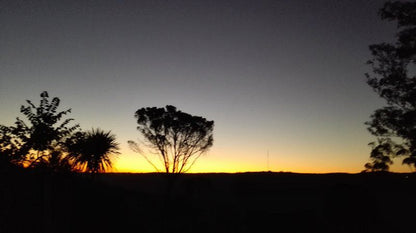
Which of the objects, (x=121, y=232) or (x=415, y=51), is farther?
(x=121, y=232)

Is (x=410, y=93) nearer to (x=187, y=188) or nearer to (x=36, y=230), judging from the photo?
(x=36, y=230)

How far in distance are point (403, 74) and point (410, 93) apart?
1.19 metres

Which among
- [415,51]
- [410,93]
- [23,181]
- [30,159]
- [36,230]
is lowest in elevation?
[36,230]

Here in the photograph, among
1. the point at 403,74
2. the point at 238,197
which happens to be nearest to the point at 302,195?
the point at 238,197

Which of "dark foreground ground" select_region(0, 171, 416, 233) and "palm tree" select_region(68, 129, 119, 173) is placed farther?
"palm tree" select_region(68, 129, 119, 173)

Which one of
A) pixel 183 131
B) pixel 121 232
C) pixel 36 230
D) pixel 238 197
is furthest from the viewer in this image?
pixel 238 197

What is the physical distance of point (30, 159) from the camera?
40.9 ft

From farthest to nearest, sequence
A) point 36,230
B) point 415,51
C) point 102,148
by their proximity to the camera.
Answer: point 102,148
point 415,51
point 36,230

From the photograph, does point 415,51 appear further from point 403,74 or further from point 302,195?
point 302,195

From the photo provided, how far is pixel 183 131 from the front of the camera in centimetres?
3884

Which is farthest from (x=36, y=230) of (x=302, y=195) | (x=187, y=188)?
(x=302, y=195)

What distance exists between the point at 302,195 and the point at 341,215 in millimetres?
34440

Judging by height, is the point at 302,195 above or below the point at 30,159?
below

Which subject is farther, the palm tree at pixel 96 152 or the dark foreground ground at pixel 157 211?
the palm tree at pixel 96 152
